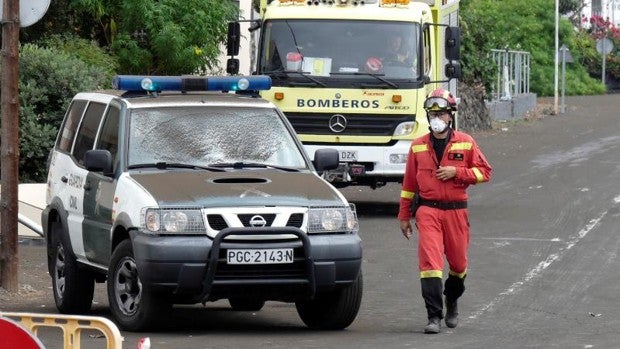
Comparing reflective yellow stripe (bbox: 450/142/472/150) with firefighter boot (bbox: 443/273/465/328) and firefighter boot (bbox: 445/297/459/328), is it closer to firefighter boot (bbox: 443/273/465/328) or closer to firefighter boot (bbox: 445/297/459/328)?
firefighter boot (bbox: 443/273/465/328)

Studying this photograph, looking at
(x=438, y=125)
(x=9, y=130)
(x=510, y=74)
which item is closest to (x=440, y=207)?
(x=438, y=125)

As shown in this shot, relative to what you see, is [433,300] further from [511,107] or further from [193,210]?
[511,107]

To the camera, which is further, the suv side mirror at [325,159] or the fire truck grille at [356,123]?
the fire truck grille at [356,123]

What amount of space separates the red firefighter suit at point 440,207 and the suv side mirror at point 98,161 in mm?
2159

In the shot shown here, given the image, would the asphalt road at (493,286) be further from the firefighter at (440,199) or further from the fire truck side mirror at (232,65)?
the fire truck side mirror at (232,65)

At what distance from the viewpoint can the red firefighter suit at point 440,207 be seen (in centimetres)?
1188

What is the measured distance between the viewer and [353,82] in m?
20.6

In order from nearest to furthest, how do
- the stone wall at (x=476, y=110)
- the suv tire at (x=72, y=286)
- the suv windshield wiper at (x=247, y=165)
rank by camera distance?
the suv windshield wiper at (x=247, y=165) → the suv tire at (x=72, y=286) → the stone wall at (x=476, y=110)

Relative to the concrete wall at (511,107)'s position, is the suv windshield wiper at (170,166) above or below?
above

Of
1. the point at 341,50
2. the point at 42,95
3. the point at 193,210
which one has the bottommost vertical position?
the point at 193,210

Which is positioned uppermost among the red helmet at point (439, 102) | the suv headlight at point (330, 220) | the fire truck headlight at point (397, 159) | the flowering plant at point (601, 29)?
the flowering plant at point (601, 29)

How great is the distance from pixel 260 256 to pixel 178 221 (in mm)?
598

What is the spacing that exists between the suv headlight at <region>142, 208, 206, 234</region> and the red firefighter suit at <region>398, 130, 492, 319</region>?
1.72 meters

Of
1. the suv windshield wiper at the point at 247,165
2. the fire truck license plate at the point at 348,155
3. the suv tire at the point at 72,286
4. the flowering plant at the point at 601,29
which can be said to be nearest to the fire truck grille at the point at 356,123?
the fire truck license plate at the point at 348,155
